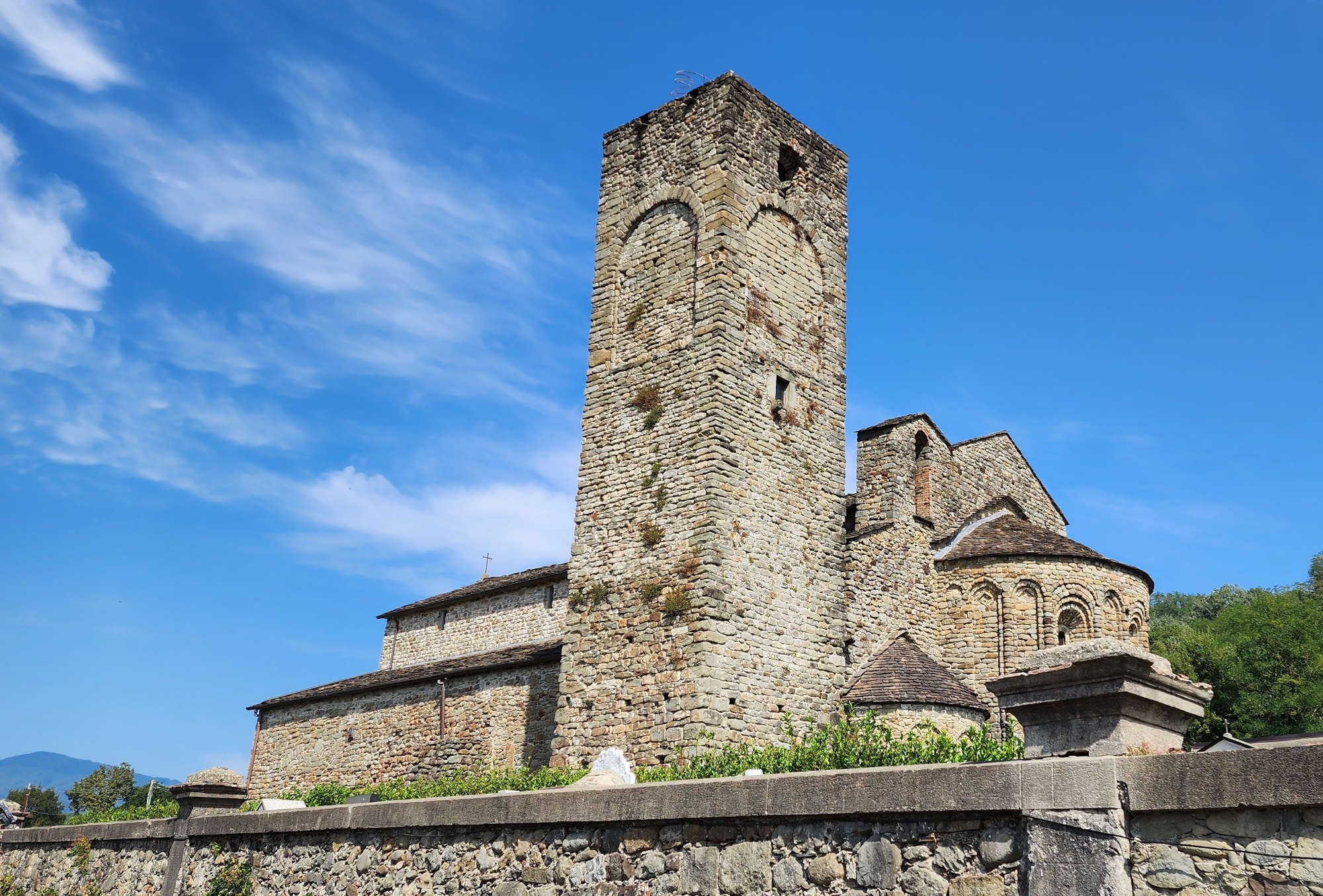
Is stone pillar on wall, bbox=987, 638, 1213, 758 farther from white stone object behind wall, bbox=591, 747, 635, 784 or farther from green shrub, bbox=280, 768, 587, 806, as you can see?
green shrub, bbox=280, 768, 587, 806

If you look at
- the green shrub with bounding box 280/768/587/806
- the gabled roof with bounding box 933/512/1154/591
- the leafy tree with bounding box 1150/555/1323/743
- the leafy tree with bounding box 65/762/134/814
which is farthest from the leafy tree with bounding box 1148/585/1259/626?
the leafy tree with bounding box 65/762/134/814

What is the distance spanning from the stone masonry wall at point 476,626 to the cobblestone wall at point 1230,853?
21.3 meters

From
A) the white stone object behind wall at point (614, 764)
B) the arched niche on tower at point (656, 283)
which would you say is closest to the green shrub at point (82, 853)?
the white stone object behind wall at point (614, 764)

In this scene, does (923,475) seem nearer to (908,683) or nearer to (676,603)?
(908,683)

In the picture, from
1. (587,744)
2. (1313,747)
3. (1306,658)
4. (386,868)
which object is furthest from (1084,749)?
(1306,658)

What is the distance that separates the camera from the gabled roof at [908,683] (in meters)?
18.2

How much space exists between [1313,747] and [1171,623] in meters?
48.0

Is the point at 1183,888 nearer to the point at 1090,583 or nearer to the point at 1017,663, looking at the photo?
the point at 1017,663

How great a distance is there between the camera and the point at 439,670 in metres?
24.7

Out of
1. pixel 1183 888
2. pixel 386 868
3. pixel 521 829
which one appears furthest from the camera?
pixel 386 868

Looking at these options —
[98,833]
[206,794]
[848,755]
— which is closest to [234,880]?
[206,794]

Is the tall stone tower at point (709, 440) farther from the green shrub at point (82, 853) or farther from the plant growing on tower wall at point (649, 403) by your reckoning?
the green shrub at point (82, 853)

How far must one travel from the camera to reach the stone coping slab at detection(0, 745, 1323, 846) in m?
4.59

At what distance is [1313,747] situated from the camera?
14.4 ft
